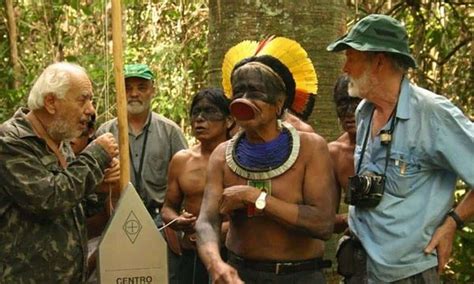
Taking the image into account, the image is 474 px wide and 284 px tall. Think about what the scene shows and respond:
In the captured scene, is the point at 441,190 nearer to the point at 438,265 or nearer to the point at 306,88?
the point at 438,265

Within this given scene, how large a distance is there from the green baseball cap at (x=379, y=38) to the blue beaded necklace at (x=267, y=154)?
50 cm

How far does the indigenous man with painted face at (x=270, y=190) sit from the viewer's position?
3.84 m

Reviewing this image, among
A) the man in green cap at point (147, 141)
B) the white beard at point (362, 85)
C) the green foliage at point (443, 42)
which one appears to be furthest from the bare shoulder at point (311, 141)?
the green foliage at point (443, 42)

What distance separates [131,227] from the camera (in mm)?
3984

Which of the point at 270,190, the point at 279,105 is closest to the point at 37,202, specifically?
the point at 270,190

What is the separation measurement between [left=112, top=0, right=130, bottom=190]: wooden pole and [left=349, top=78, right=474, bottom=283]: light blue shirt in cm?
117

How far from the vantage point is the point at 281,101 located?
3996 mm

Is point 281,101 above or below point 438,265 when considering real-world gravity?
above

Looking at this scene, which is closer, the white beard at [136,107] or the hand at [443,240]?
the hand at [443,240]

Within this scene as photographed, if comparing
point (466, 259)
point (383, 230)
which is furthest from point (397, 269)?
point (466, 259)

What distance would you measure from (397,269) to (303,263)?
430mm

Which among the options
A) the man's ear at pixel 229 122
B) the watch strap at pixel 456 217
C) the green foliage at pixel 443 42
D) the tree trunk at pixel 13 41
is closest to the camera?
the watch strap at pixel 456 217

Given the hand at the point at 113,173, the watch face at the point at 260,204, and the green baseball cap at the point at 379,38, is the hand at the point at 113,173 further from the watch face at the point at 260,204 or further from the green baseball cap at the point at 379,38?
the green baseball cap at the point at 379,38

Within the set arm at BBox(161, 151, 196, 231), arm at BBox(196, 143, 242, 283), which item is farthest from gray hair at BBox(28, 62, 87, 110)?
arm at BBox(161, 151, 196, 231)
